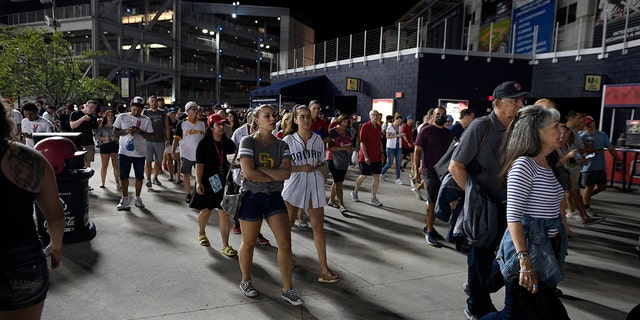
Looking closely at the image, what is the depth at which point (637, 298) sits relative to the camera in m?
4.18

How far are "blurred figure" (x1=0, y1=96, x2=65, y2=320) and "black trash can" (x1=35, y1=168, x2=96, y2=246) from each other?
3749 mm

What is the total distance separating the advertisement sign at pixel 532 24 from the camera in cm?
1688

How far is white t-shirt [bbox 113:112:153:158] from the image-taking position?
710 centimetres

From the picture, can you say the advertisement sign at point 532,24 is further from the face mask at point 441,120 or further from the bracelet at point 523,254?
the bracelet at point 523,254

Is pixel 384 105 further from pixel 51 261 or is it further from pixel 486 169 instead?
pixel 51 261

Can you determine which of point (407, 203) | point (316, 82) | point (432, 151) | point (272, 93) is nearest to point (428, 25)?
point (316, 82)

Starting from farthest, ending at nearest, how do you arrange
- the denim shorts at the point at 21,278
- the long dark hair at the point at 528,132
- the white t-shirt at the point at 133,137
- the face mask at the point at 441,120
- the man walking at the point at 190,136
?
the man walking at the point at 190,136, the white t-shirt at the point at 133,137, the face mask at the point at 441,120, the long dark hair at the point at 528,132, the denim shorts at the point at 21,278

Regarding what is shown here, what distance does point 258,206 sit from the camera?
3707 mm

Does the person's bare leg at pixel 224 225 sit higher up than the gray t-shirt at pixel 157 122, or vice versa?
the gray t-shirt at pixel 157 122

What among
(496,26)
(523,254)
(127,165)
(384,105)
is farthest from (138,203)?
(496,26)

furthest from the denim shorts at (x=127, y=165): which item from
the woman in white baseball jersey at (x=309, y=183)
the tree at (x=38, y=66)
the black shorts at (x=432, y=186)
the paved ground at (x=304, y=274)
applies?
the tree at (x=38, y=66)

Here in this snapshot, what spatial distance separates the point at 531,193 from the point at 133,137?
6621mm

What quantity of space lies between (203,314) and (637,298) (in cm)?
428

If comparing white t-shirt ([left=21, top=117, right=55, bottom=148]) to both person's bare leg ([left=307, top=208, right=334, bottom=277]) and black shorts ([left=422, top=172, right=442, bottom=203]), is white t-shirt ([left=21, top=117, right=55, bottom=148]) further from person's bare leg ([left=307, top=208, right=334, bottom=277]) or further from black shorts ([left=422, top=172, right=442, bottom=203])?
black shorts ([left=422, top=172, right=442, bottom=203])
